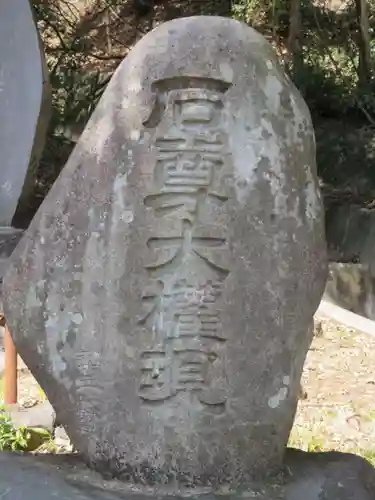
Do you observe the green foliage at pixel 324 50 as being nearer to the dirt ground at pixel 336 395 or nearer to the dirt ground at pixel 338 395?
the dirt ground at pixel 338 395

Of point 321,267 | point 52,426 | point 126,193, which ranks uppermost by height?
point 126,193

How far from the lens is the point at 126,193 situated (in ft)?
5.80

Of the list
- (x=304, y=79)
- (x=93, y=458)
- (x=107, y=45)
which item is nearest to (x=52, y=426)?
(x=93, y=458)

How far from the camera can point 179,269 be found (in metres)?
1.76

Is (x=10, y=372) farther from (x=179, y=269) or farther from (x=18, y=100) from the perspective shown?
(x=18, y=100)

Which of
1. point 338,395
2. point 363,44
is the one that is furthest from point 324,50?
point 338,395

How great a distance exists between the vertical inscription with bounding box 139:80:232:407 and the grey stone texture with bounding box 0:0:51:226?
2.75 meters

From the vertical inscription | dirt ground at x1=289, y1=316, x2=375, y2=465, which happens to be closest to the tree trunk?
dirt ground at x1=289, y1=316, x2=375, y2=465

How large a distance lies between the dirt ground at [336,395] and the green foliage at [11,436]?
320mm

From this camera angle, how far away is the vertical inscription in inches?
69.1

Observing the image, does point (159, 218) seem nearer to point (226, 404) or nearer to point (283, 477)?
Answer: point (226, 404)

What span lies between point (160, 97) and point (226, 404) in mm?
660

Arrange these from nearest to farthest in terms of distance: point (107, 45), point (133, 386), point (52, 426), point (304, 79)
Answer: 1. point (133, 386)
2. point (52, 426)
3. point (304, 79)
4. point (107, 45)

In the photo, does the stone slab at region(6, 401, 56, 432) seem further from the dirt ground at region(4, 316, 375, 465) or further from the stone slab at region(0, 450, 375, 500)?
the stone slab at region(0, 450, 375, 500)
